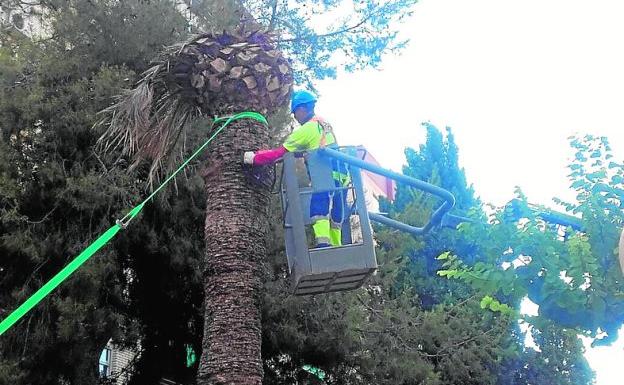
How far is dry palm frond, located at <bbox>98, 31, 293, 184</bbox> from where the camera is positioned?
6.19m

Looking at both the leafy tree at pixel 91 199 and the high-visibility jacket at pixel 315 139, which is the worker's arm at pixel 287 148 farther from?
the leafy tree at pixel 91 199

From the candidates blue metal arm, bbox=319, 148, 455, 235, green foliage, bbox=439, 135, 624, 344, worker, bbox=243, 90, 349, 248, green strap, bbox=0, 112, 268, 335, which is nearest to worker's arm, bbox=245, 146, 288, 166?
worker, bbox=243, 90, 349, 248

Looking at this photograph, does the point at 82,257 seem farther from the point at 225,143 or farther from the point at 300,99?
the point at 300,99

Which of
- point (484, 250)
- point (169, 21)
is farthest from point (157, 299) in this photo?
point (484, 250)

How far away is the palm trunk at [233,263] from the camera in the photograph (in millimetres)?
5340

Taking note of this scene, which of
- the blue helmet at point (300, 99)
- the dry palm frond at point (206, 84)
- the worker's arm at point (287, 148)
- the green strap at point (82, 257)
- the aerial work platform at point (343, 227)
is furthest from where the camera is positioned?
the blue helmet at point (300, 99)

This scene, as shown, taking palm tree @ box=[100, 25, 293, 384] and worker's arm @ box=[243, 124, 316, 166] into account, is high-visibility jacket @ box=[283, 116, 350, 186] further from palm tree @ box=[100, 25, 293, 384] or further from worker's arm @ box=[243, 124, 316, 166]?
palm tree @ box=[100, 25, 293, 384]

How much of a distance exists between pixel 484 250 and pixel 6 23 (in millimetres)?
9893

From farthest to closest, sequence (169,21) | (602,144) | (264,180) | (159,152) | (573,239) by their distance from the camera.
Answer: (169,21)
(159,152)
(264,180)
(602,144)
(573,239)

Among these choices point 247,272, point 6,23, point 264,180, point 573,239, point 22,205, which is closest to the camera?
point 573,239

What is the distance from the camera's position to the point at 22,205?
9.48 meters

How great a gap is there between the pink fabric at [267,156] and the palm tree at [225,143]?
0.18m

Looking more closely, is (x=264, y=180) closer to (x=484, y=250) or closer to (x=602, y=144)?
(x=484, y=250)

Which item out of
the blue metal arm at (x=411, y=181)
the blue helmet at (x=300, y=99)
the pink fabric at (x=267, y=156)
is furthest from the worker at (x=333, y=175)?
the blue helmet at (x=300, y=99)
